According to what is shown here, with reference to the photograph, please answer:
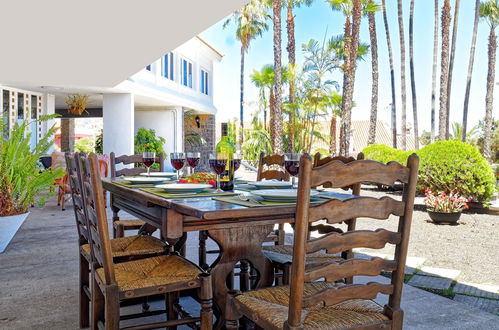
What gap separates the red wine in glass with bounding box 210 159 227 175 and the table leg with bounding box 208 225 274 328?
0.39 metres

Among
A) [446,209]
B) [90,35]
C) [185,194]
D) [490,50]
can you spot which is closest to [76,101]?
[90,35]

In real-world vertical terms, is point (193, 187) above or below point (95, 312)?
above

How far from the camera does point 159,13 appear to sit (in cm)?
652

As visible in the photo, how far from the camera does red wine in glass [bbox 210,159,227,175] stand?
2.51m

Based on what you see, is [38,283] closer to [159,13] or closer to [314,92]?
[159,13]

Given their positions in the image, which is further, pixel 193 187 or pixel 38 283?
pixel 38 283

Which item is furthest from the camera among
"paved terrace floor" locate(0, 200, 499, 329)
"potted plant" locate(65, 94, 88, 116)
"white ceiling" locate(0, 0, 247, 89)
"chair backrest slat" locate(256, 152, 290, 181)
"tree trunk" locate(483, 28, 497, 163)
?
"tree trunk" locate(483, 28, 497, 163)

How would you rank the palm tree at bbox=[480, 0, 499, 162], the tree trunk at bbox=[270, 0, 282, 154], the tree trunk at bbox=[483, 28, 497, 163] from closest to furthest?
the tree trunk at bbox=[270, 0, 282, 154], the tree trunk at bbox=[483, 28, 497, 163], the palm tree at bbox=[480, 0, 499, 162]

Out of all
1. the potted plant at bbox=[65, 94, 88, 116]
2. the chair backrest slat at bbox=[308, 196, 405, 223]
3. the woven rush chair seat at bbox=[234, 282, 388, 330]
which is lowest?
the woven rush chair seat at bbox=[234, 282, 388, 330]

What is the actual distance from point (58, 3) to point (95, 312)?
5333 mm

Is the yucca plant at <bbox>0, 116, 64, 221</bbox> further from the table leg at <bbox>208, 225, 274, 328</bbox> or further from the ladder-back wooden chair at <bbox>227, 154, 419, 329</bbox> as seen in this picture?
the ladder-back wooden chair at <bbox>227, 154, 419, 329</bbox>

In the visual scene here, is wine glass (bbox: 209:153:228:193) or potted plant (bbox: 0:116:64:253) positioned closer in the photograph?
wine glass (bbox: 209:153:228:193)

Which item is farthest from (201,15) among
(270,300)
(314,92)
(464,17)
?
(464,17)

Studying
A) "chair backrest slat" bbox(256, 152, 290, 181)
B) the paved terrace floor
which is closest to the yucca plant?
the paved terrace floor
